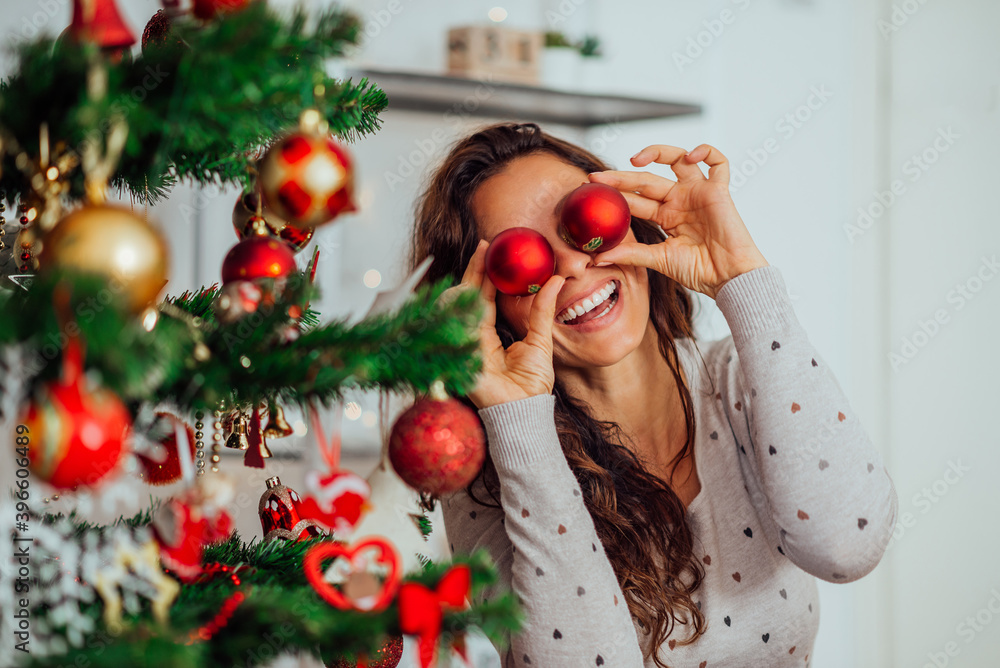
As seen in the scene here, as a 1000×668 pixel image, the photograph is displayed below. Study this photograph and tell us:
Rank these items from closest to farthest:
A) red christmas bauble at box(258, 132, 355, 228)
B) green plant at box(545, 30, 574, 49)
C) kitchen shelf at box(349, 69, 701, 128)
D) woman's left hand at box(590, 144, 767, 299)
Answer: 1. red christmas bauble at box(258, 132, 355, 228)
2. woman's left hand at box(590, 144, 767, 299)
3. kitchen shelf at box(349, 69, 701, 128)
4. green plant at box(545, 30, 574, 49)

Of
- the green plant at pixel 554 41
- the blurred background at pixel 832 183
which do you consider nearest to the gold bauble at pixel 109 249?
the blurred background at pixel 832 183

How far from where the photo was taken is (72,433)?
37 cm

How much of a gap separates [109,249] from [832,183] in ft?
7.48

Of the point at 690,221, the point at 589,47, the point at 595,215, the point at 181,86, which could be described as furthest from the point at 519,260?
the point at 589,47

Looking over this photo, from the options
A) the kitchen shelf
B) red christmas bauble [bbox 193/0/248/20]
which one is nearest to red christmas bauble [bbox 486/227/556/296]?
red christmas bauble [bbox 193/0/248/20]

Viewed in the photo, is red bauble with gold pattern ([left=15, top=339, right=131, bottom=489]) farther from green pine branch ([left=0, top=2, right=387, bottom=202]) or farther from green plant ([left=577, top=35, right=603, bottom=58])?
green plant ([left=577, top=35, right=603, bottom=58])

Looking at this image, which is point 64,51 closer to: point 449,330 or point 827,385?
point 449,330

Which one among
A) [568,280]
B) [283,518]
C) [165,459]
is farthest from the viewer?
[568,280]

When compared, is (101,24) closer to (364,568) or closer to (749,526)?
(364,568)

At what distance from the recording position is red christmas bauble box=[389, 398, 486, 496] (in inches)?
21.9

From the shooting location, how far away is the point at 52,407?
1.22 ft

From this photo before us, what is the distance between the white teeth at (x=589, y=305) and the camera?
1.09 m

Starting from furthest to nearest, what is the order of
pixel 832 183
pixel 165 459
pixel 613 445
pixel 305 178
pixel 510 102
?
1. pixel 832 183
2. pixel 510 102
3. pixel 613 445
4. pixel 165 459
5. pixel 305 178

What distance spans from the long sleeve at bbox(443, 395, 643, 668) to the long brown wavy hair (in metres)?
0.15
